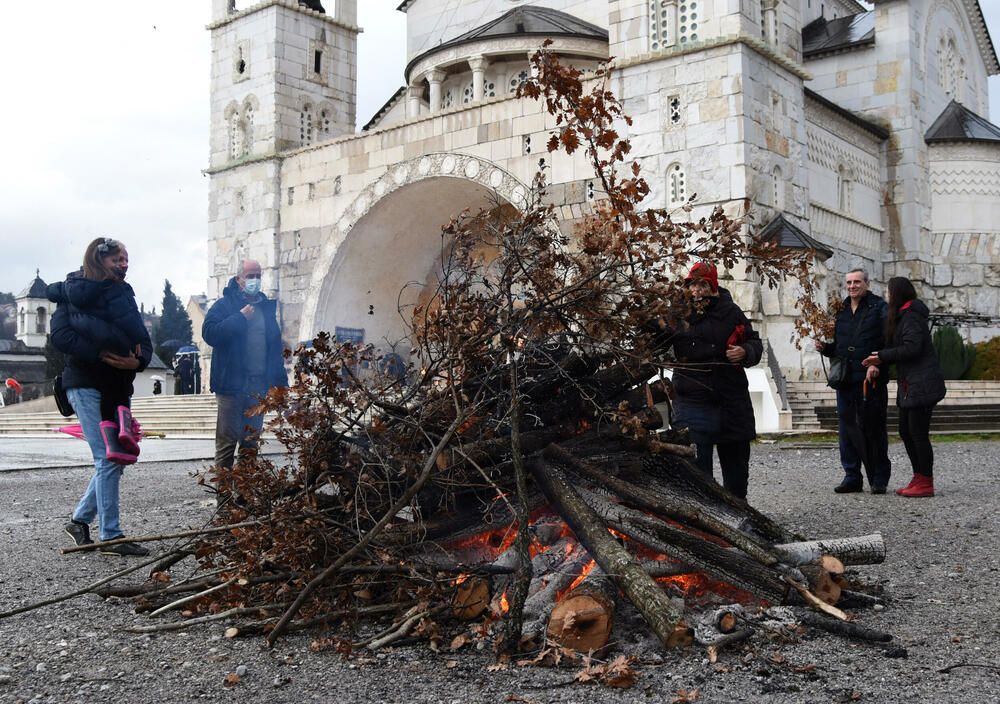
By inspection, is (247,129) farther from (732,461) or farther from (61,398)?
(732,461)

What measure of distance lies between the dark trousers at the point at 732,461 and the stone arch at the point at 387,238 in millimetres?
14033

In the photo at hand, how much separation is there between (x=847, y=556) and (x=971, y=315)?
21869 millimetres

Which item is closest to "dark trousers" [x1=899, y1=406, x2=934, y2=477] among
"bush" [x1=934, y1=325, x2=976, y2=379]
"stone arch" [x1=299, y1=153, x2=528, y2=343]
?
"stone arch" [x1=299, y1=153, x2=528, y2=343]

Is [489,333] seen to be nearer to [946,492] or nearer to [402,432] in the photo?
[402,432]

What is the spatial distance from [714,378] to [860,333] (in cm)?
265

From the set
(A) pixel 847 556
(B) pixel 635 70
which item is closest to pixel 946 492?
(A) pixel 847 556

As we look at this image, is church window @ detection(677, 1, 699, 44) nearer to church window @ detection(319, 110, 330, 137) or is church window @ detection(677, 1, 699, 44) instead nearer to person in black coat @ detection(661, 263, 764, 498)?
church window @ detection(319, 110, 330, 137)

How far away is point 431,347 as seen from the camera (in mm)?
4883

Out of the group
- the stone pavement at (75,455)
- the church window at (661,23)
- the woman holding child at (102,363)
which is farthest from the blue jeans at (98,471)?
the church window at (661,23)

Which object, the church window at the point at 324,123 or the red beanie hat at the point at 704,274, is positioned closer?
the red beanie hat at the point at 704,274

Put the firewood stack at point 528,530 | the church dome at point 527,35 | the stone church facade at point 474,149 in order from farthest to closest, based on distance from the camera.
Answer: the church dome at point 527,35 < the stone church facade at point 474,149 < the firewood stack at point 528,530

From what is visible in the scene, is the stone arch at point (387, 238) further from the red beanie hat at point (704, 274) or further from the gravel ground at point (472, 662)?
the gravel ground at point (472, 662)

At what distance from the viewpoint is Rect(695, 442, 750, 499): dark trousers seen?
573cm

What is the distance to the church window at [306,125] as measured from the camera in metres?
23.7
